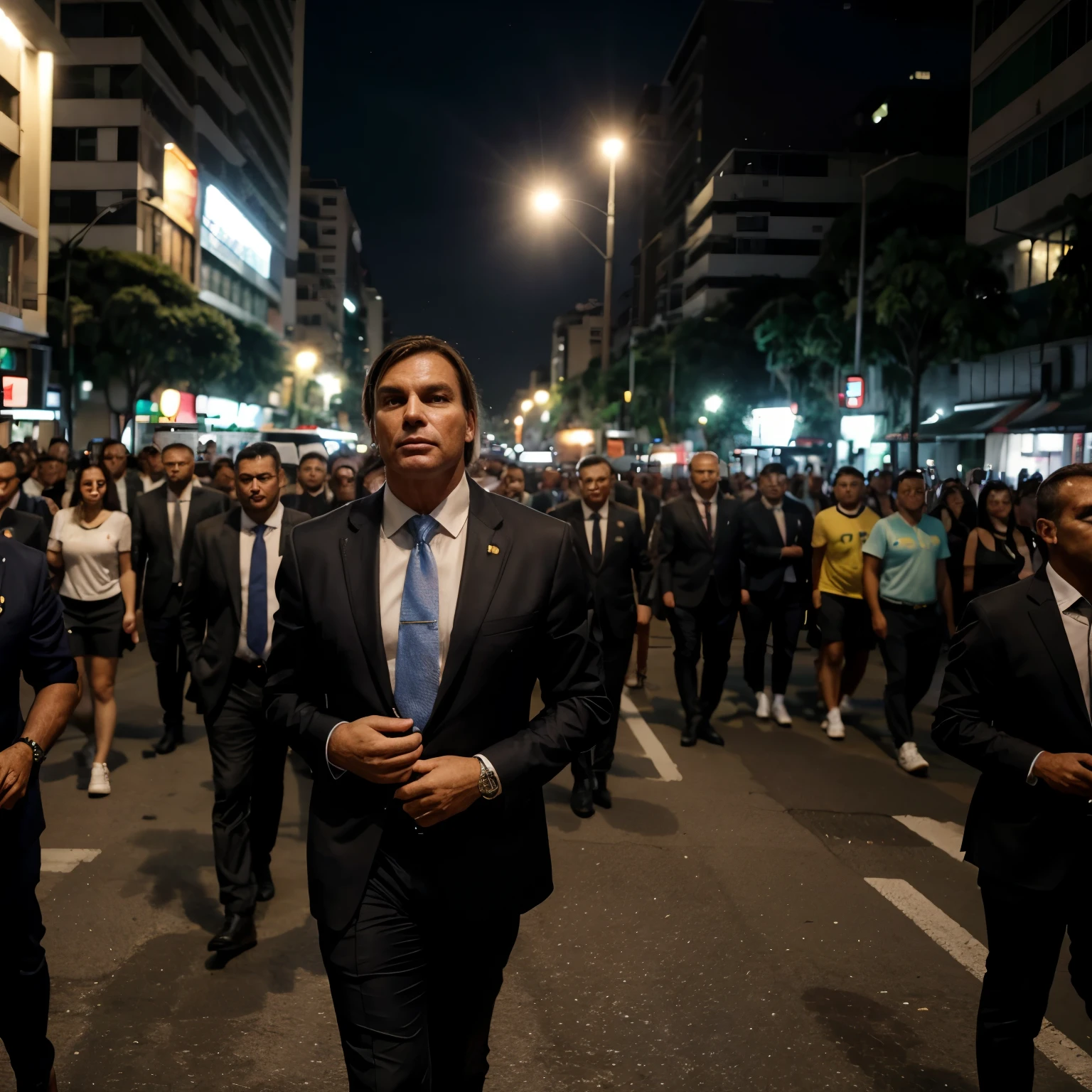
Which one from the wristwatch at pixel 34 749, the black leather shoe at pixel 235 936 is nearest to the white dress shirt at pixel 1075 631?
the wristwatch at pixel 34 749

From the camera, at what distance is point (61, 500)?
1381 centimetres

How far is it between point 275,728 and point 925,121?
322 feet

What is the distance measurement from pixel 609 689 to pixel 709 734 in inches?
71.4

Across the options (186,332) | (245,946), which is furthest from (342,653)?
(186,332)

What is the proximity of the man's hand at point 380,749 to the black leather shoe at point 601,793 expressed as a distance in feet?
16.7

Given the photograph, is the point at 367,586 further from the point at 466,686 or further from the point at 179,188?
the point at 179,188

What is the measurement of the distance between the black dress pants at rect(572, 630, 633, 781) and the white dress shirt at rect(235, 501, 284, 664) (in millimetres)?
2564

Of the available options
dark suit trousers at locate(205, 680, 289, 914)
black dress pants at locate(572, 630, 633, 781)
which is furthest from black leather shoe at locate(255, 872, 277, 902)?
black dress pants at locate(572, 630, 633, 781)

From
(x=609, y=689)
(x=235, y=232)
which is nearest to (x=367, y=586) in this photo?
(x=609, y=689)

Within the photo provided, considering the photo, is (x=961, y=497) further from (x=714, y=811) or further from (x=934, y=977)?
(x=934, y=977)

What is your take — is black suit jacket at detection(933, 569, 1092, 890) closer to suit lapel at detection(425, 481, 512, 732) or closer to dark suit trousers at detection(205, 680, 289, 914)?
suit lapel at detection(425, 481, 512, 732)

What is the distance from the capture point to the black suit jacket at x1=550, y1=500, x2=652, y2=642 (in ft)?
25.9

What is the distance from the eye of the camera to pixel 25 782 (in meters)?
3.04

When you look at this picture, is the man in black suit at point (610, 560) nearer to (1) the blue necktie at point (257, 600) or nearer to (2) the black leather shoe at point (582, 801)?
(2) the black leather shoe at point (582, 801)
